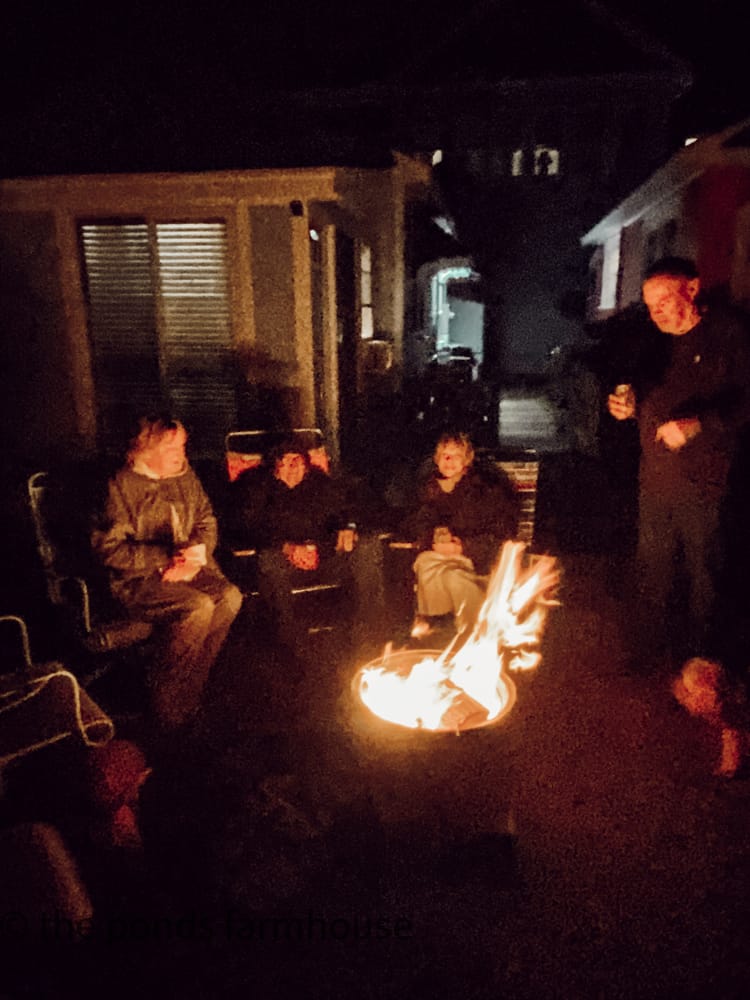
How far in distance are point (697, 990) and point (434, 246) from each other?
12.1m

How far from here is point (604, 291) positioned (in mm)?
18484

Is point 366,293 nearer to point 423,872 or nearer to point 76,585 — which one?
point 76,585

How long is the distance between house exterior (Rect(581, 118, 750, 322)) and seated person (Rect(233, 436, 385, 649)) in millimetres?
2856

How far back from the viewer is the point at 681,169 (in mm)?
9758

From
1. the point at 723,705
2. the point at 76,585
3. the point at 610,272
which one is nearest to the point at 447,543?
the point at 723,705

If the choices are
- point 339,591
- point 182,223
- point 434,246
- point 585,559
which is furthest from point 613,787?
point 434,246

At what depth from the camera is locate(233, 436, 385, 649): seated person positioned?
507 centimetres

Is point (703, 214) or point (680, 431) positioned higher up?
point (703, 214)

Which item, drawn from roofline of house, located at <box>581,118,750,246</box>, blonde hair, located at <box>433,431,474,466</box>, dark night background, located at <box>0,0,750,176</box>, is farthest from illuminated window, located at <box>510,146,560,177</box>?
blonde hair, located at <box>433,431,474,466</box>

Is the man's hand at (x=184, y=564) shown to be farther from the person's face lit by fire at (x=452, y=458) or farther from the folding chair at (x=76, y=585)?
the person's face lit by fire at (x=452, y=458)

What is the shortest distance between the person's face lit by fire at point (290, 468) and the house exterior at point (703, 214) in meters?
2.89

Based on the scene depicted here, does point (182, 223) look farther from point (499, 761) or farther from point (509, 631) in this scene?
point (499, 761)

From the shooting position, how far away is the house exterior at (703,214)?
8.02 metres

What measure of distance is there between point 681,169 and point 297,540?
768 cm
